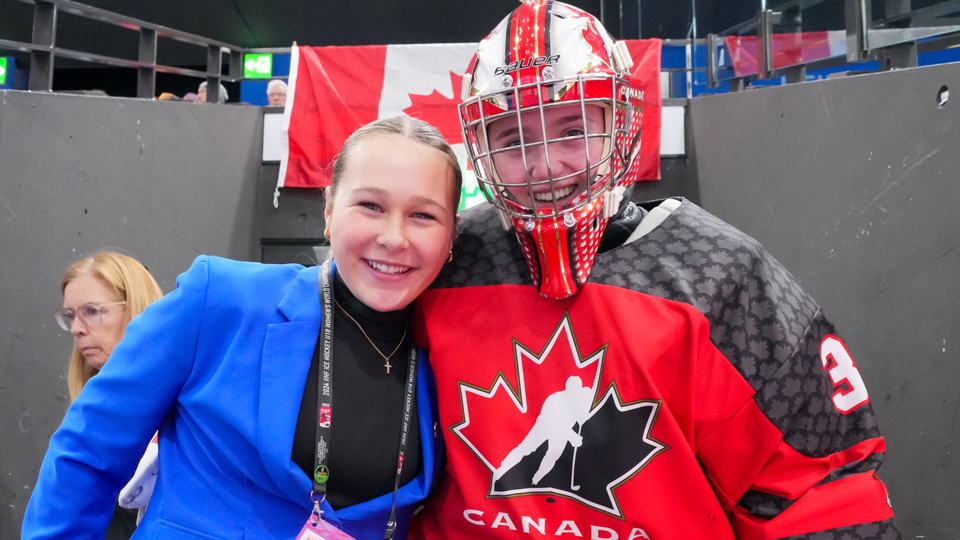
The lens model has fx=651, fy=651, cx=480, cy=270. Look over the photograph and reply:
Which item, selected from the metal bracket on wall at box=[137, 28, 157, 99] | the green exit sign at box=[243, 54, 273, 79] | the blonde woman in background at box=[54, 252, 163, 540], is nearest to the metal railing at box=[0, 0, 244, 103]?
the metal bracket on wall at box=[137, 28, 157, 99]

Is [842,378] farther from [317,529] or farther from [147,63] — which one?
[147,63]

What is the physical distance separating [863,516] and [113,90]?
42.6ft

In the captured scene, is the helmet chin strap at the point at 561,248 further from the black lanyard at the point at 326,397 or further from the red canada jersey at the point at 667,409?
the black lanyard at the point at 326,397

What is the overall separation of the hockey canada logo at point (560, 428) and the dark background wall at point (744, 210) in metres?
1.69

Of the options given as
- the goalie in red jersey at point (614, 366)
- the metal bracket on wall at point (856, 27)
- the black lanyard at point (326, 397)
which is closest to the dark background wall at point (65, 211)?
the black lanyard at point (326, 397)

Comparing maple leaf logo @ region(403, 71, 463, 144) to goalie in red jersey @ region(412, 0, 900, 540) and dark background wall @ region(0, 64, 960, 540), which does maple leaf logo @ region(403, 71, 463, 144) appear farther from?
goalie in red jersey @ region(412, 0, 900, 540)

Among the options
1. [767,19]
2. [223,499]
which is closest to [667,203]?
[223,499]

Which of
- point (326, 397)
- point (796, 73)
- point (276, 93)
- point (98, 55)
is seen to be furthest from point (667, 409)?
point (276, 93)

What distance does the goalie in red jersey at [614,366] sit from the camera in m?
1.02

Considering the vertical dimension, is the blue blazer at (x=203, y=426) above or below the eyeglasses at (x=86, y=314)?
below

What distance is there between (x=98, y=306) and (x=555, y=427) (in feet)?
5.90

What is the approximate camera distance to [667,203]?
1.21m

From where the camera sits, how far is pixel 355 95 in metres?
4.62

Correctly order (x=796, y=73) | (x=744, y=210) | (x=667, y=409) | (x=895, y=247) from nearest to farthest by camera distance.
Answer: (x=667, y=409)
(x=895, y=247)
(x=796, y=73)
(x=744, y=210)
